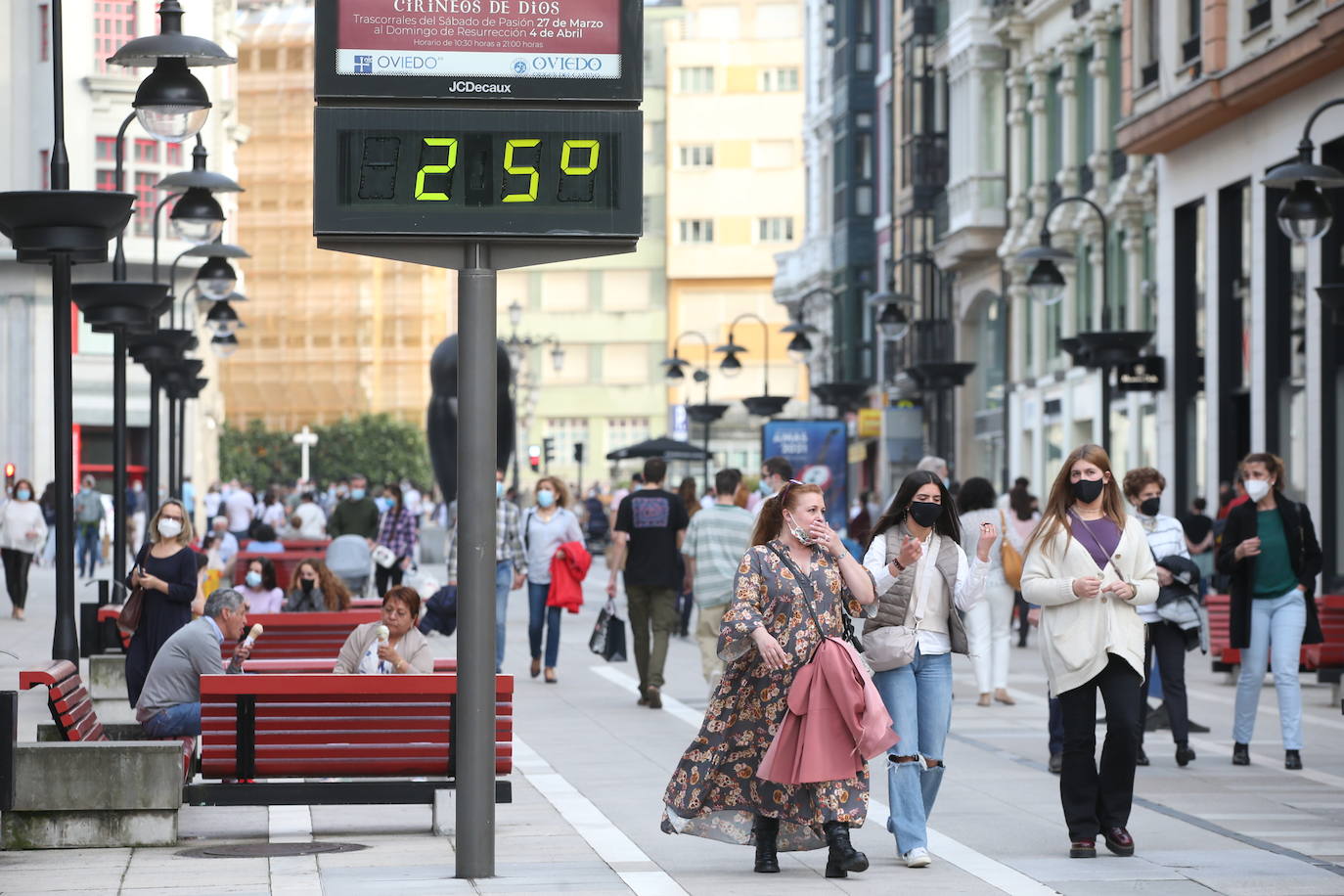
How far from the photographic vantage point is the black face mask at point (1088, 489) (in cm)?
1141

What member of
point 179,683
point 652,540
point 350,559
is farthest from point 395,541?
point 179,683

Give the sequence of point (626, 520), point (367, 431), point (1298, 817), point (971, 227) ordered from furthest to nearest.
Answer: point (367, 431) < point (971, 227) < point (626, 520) < point (1298, 817)

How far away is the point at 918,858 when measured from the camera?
10758mm

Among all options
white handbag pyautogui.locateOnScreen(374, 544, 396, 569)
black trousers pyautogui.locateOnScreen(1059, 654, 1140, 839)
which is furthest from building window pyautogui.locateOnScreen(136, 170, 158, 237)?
black trousers pyautogui.locateOnScreen(1059, 654, 1140, 839)

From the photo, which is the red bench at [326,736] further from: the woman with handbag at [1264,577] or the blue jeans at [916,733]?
the woman with handbag at [1264,577]

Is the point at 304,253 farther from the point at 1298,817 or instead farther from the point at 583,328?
the point at 1298,817

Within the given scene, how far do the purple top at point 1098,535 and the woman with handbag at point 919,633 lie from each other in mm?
510

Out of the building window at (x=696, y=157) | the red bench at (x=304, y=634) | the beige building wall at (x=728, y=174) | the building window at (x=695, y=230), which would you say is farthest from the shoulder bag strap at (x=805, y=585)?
the building window at (x=696, y=157)

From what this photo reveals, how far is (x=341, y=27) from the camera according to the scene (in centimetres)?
978

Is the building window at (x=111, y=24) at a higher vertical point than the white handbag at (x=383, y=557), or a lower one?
higher

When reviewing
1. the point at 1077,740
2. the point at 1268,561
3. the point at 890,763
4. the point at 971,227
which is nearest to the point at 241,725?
the point at 890,763

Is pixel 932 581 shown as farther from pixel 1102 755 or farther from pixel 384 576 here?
pixel 384 576

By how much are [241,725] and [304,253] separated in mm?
105548

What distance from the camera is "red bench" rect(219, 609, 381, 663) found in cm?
1641
